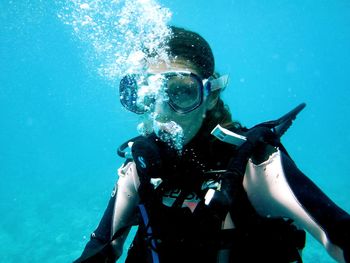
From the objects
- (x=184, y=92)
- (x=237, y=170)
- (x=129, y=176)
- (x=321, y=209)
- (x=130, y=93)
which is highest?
(x=130, y=93)

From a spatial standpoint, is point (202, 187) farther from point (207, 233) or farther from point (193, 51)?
point (193, 51)

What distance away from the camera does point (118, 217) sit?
94.1 inches

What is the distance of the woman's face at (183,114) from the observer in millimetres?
2250

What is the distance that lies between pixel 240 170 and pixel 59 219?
59.8 feet

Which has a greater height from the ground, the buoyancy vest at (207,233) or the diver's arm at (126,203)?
the diver's arm at (126,203)

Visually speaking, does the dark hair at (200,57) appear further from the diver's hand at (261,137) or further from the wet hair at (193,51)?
the diver's hand at (261,137)

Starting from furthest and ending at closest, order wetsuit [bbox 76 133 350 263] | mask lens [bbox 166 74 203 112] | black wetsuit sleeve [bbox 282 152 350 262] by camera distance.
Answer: mask lens [bbox 166 74 203 112]
wetsuit [bbox 76 133 350 263]
black wetsuit sleeve [bbox 282 152 350 262]

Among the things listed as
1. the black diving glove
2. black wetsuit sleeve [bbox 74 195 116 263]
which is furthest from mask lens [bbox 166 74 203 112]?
black wetsuit sleeve [bbox 74 195 116 263]

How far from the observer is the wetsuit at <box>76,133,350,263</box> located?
5.03ft

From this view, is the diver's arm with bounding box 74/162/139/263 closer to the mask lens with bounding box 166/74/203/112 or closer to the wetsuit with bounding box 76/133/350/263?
the wetsuit with bounding box 76/133/350/263

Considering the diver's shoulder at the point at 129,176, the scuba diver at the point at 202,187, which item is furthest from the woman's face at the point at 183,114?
the diver's shoulder at the point at 129,176

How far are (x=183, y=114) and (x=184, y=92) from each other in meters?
0.17

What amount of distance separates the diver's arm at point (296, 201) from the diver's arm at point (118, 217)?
0.95m

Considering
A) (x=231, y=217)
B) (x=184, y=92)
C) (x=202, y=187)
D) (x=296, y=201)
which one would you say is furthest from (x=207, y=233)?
(x=184, y=92)
